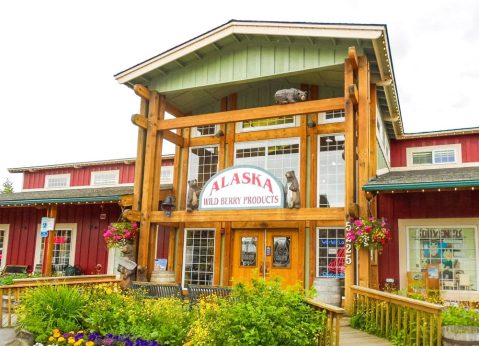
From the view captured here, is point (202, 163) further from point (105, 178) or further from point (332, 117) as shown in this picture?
point (105, 178)

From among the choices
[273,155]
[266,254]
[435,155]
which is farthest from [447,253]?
[273,155]

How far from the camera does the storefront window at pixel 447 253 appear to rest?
11453 mm

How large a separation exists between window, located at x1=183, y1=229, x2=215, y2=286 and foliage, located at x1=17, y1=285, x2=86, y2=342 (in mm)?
5616

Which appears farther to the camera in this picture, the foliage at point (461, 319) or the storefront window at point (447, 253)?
the storefront window at point (447, 253)

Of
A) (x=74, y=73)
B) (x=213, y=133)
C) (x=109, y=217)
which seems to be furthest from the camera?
(x=74, y=73)

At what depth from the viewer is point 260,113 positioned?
11430 mm

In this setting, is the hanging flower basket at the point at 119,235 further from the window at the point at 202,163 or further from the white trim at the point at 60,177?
the white trim at the point at 60,177

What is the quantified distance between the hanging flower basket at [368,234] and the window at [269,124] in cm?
420

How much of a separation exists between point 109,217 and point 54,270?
2649mm

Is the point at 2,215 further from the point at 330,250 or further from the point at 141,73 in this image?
the point at 330,250

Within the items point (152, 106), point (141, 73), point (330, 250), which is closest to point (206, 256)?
point (330, 250)

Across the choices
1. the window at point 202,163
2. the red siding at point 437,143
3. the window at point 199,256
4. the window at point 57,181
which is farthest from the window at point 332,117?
the window at point 57,181

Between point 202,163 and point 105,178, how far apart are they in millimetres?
6684

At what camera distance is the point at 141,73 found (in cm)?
1286
